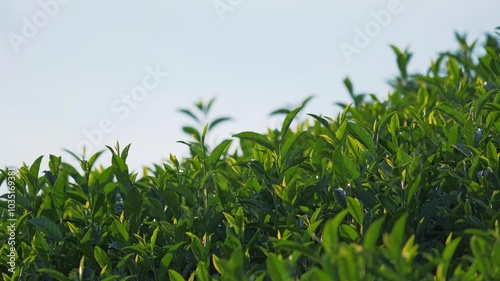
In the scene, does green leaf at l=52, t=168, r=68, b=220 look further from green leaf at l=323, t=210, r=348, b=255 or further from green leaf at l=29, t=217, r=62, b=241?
green leaf at l=323, t=210, r=348, b=255

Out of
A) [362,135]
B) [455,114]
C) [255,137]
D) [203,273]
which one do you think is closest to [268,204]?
[255,137]

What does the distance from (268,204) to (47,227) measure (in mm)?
1219

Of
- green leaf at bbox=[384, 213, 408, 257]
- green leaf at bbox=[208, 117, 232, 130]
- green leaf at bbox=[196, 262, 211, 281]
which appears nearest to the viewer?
green leaf at bbox=[384, 213, 408, 257]

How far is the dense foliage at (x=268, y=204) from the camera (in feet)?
12.3

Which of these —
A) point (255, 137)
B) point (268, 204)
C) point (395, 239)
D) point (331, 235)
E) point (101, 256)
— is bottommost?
point (395, 239)

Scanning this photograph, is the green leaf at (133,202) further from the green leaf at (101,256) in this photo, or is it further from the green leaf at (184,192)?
the green leaf at (101,256)

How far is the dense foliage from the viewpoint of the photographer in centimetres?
375

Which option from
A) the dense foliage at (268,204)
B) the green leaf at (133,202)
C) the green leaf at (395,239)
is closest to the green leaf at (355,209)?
the dense foliage at (268,204)

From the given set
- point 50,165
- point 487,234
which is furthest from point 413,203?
point 50,165

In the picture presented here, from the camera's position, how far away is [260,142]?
4.40 metres

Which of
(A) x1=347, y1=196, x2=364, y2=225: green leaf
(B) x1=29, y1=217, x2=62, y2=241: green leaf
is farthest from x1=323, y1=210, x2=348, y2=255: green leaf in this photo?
(B) x1=29, y1=217, x2=62, y2=241: green leaf

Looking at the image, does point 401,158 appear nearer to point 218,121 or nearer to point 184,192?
point 184,192

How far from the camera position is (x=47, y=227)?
431cm

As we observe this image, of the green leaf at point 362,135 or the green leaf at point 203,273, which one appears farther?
the green leaf at point 362,135
